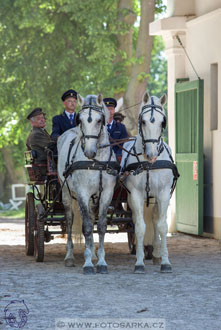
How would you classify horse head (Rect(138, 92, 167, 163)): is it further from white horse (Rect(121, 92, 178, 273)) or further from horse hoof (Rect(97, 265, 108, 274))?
horse hoof (Rect(97, 265, 108, 274))

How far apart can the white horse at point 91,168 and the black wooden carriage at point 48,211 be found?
411mm

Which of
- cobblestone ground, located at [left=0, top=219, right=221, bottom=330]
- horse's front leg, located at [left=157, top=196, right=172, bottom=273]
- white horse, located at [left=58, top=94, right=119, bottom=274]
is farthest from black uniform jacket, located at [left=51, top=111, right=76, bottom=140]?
horse's front leg, located at [left=157, top=196, right=172, bottom=273]

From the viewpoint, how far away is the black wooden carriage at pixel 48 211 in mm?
11766

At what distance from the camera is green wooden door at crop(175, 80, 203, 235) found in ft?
52.4

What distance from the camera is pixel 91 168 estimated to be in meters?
10.8

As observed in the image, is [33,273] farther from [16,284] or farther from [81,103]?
[81,103]

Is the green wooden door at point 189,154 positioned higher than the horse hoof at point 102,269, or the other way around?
the green wooden door at point 189,154

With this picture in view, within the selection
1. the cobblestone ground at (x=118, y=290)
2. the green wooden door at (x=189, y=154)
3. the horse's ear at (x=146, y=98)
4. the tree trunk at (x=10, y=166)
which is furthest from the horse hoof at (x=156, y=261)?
the tree trunk at (x=10, y=166)

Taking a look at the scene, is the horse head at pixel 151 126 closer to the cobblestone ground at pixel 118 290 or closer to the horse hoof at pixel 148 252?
the cobblestone ground at pixel 118 290

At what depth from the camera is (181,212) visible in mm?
16984

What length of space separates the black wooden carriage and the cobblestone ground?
0.31m

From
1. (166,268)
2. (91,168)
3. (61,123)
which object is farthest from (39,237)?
(166,268)

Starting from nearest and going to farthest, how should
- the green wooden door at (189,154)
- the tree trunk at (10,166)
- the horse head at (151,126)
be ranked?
the horse head at (151,126)
the green wooden door at (189,154)
the tree trunk at (10,166)

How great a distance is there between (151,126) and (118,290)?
2.07 metres
